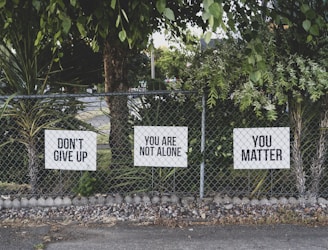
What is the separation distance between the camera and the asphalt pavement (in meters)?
3.67

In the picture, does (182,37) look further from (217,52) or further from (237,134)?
(237,134)

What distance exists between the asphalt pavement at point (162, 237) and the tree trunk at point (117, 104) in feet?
3.35

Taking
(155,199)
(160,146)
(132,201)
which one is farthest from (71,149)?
(155,199)

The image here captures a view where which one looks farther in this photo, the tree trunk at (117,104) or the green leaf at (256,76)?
the tree trunk at (117,104)

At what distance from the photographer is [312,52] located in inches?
168

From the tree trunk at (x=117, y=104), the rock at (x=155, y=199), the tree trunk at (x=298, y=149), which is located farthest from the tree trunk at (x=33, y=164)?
the tree trunk at (x=298, y=149)

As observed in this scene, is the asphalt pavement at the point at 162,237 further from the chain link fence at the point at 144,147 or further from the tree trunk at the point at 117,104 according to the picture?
the tree trunk at the point at 117,104

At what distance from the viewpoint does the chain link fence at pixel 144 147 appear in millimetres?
4605

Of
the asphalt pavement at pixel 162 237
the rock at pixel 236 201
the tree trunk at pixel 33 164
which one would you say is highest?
the tree trunk at pixel 33 164

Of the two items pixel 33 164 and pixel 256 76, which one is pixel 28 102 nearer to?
pixel 33 164

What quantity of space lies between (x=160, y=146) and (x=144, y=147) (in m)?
0.19

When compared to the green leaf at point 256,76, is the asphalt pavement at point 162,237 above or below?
below

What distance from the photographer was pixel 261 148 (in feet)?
14.9

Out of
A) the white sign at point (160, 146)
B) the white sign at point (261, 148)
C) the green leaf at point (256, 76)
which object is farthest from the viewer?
the white sign at point (160, 146)
